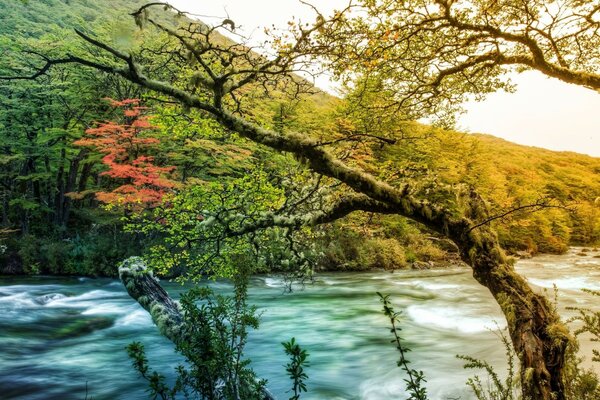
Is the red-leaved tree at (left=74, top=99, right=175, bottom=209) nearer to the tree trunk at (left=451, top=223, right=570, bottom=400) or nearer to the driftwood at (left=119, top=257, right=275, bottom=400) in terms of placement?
the driftwood at (left=119, top=257, right=275, bottom=400)

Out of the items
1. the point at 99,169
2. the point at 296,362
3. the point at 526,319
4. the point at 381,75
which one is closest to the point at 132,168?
the point at 99,169

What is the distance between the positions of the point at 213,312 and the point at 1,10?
51199mm

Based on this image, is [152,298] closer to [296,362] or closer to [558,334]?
[296,362]

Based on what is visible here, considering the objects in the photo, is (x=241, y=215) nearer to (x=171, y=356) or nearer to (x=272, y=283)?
(x=171, y=356)

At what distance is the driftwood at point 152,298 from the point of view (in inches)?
293

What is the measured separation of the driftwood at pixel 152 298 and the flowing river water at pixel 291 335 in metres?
1.26

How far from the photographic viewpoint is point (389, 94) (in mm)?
7781

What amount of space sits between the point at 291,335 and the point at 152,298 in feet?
14.6

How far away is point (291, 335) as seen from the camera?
36.7 ft

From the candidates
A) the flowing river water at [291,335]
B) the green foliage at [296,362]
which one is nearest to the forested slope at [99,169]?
the flowing river water at [291,335]

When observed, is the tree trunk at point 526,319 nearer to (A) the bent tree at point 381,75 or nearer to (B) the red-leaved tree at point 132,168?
(A) the bent tree at point 381,75

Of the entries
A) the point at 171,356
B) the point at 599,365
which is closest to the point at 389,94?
the point at 599,365

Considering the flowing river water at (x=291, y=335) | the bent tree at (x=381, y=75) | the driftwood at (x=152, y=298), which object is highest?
the bent tree at (x=381, y=75)

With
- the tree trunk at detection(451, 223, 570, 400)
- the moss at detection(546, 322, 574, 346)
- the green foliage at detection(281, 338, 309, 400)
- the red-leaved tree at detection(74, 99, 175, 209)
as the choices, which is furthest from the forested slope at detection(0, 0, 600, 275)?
the green foliage at detection(281, 338, 309, 400)
